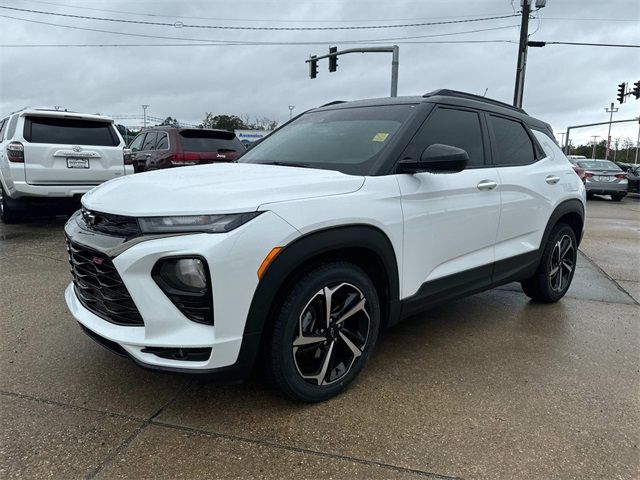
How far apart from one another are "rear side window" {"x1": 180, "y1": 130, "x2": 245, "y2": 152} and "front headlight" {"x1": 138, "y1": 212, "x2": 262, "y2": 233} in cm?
808

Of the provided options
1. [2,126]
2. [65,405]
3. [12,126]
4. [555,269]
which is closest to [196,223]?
[65,405]

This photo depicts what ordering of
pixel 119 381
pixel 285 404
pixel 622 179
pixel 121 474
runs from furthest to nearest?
pixel 622 179 → pixel 119 381 → pixel 285 404 → pixel 121 474

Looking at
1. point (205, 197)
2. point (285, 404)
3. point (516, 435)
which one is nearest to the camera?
point (205, 197)

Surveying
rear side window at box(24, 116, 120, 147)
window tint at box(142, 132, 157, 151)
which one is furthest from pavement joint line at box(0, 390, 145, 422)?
window tint at box(142, 132, 157, 151)

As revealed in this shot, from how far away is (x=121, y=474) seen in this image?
7.13ft

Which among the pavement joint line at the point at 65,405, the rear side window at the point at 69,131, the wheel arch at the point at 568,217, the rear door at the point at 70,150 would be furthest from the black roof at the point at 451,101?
the rear side window at the point at 69,131

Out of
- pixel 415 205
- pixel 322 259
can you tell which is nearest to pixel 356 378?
pixel 322 259

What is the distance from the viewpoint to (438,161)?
2.84 metres

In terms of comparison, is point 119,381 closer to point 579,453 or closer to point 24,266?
point 579,453

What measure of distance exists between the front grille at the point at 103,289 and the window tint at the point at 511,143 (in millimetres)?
2813

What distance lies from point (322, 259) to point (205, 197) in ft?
2.31

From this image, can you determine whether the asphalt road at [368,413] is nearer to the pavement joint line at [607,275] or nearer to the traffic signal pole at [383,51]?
the pavement joint line at [607,275]

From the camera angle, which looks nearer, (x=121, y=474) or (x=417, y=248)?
(x=121, y=474)

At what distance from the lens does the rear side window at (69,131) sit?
7191 mm
